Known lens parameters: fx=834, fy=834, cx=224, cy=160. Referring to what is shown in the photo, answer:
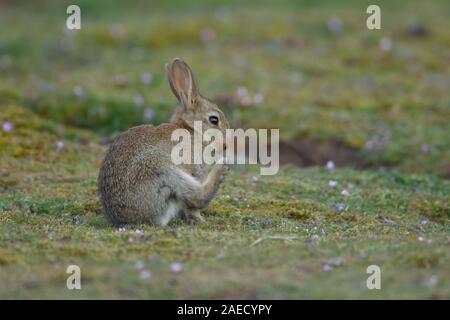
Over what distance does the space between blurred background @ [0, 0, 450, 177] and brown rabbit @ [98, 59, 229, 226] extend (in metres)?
4.30

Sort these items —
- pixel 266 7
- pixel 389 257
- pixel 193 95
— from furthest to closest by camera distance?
pixel 266 7 < pixel 193 95 < pixel 389 257

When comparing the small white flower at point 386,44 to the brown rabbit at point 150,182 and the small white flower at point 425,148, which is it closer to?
the small white flower at point 425,148

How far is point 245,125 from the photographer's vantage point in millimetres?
13758

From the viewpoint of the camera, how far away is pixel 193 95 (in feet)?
30.6

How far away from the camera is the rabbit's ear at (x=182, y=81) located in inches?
366

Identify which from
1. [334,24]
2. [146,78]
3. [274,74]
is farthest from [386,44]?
[146,78]

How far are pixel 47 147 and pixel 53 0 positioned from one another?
14.5 metres

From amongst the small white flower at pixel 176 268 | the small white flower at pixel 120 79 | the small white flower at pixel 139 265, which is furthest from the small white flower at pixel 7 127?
the small white flower at pixel 176 268

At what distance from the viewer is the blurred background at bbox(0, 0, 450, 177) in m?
13.4

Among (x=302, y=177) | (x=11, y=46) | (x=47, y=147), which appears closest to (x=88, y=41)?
(x=11, y=46)

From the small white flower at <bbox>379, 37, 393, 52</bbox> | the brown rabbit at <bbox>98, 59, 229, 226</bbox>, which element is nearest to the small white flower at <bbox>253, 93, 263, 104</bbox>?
the small white flower at <bbox>379, 37, 393, 52</bbox>

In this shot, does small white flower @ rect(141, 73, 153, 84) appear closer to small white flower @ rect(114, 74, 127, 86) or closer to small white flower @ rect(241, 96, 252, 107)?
small white flower @ rect(114, 74, 127, 86)

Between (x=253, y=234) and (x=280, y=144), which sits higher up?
Answer: (x=280, y=144)

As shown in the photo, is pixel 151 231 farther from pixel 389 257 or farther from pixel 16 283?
pixel 389 257
